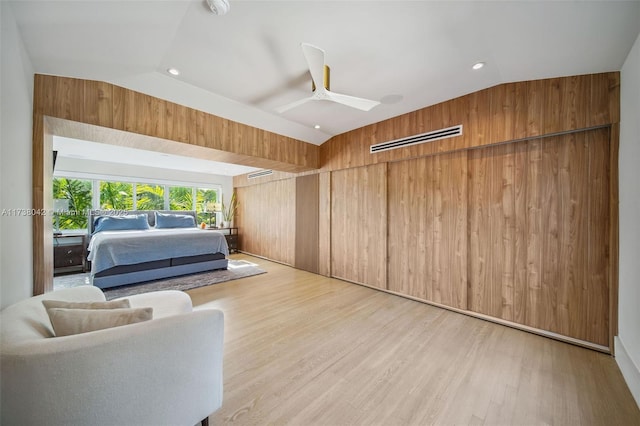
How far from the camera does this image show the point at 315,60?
1692mm

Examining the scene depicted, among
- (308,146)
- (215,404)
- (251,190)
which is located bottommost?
(215,404)

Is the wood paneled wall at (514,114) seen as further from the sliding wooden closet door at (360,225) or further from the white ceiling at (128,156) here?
the white ceiling at (128,156)

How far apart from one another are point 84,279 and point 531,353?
6055 mm

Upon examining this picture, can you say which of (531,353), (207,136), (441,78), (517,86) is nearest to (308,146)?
(207,136)

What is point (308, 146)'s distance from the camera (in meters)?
4.11

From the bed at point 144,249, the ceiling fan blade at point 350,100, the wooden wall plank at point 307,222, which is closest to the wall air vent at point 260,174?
the wooden wall plank at point 307,222

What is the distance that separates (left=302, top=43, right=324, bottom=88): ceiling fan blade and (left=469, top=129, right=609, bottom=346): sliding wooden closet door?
1.94 meters

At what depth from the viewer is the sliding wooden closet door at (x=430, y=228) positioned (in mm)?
2723

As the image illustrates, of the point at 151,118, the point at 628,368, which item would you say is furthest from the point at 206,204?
the point at 628,368

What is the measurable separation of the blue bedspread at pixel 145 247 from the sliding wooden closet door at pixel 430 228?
337 centimetres

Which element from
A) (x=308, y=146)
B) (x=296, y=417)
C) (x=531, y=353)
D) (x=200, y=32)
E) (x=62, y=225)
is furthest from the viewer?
(x=62, y=225)

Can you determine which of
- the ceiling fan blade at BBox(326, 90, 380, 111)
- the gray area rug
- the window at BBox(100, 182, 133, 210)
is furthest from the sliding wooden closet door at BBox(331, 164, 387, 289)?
the window at BBox(100, 182, 133, 210)

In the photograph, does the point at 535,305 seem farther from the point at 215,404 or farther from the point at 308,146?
the point at 308,146

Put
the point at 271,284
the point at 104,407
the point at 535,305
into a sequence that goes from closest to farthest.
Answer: the point at 104,407 < the point at 535,305 < the point at 271,284
